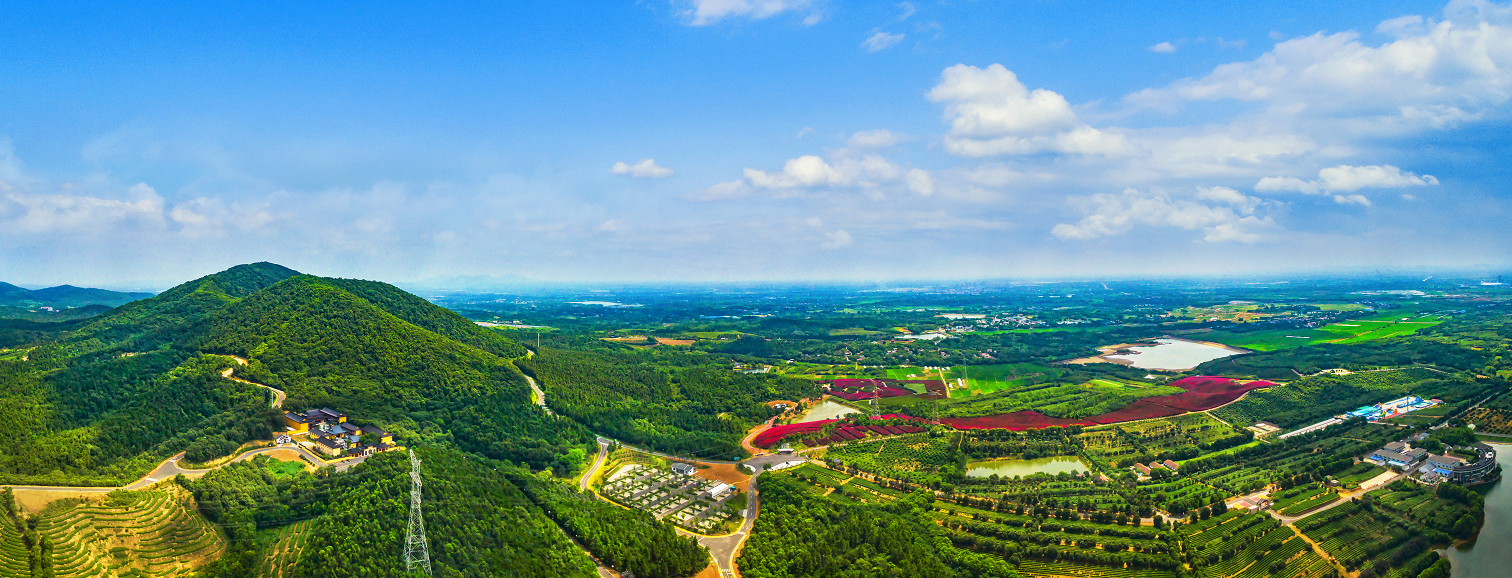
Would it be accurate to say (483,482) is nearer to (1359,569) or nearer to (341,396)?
(341,396)

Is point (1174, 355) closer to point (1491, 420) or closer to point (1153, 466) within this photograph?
point (1491, 420)

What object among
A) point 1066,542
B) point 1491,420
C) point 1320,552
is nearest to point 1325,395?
point 1491,420

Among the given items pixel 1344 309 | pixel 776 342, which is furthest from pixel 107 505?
pixel 1344 309

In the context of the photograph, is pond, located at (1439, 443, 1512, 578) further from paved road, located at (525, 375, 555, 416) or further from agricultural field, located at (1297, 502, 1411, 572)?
paved road, located at (525, 375, 555, 416)

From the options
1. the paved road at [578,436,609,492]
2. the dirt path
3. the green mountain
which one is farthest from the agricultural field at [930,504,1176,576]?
the green mountain

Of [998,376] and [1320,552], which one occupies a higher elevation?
[998,376]

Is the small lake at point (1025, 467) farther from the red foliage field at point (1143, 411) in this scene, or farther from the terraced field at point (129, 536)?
the terraced field at point (129, 536)
